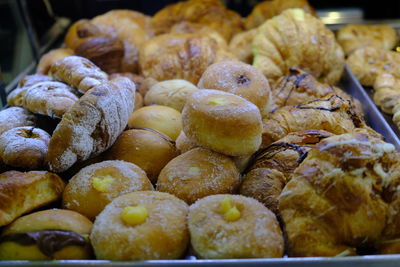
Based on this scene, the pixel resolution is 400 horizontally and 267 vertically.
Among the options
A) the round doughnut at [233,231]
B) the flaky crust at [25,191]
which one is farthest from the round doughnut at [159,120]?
the round doughnut at [233,231]

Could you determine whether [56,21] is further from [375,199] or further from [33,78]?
[375,199]

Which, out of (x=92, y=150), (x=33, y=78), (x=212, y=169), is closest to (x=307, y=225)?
(x=212, y=169)

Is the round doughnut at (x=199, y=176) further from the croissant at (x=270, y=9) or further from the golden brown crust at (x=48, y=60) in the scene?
the croissant at (x=270, y=9)

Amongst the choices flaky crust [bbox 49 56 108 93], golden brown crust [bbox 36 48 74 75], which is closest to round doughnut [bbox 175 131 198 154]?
flaky crust [bbox 49 56 108 93]

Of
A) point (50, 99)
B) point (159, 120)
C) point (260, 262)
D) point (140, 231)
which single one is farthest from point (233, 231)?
point (50, 99)

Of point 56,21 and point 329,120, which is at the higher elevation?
point 56,21

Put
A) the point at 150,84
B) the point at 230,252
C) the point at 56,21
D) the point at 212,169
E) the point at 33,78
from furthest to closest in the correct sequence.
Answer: the point at 56,21 < the point at 150,84 < the point at 33,78 < the point at 212,169 < the point at 230,252

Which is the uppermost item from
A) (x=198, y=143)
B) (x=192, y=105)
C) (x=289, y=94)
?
(x=192, y=105)

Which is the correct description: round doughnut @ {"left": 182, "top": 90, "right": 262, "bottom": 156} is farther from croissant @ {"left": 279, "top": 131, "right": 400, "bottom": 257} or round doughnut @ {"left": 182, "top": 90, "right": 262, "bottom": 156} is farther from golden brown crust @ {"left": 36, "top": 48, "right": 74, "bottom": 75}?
golden brown crust @ {"left": 36, "top": 48, "right": 74, "bottom": 75}
